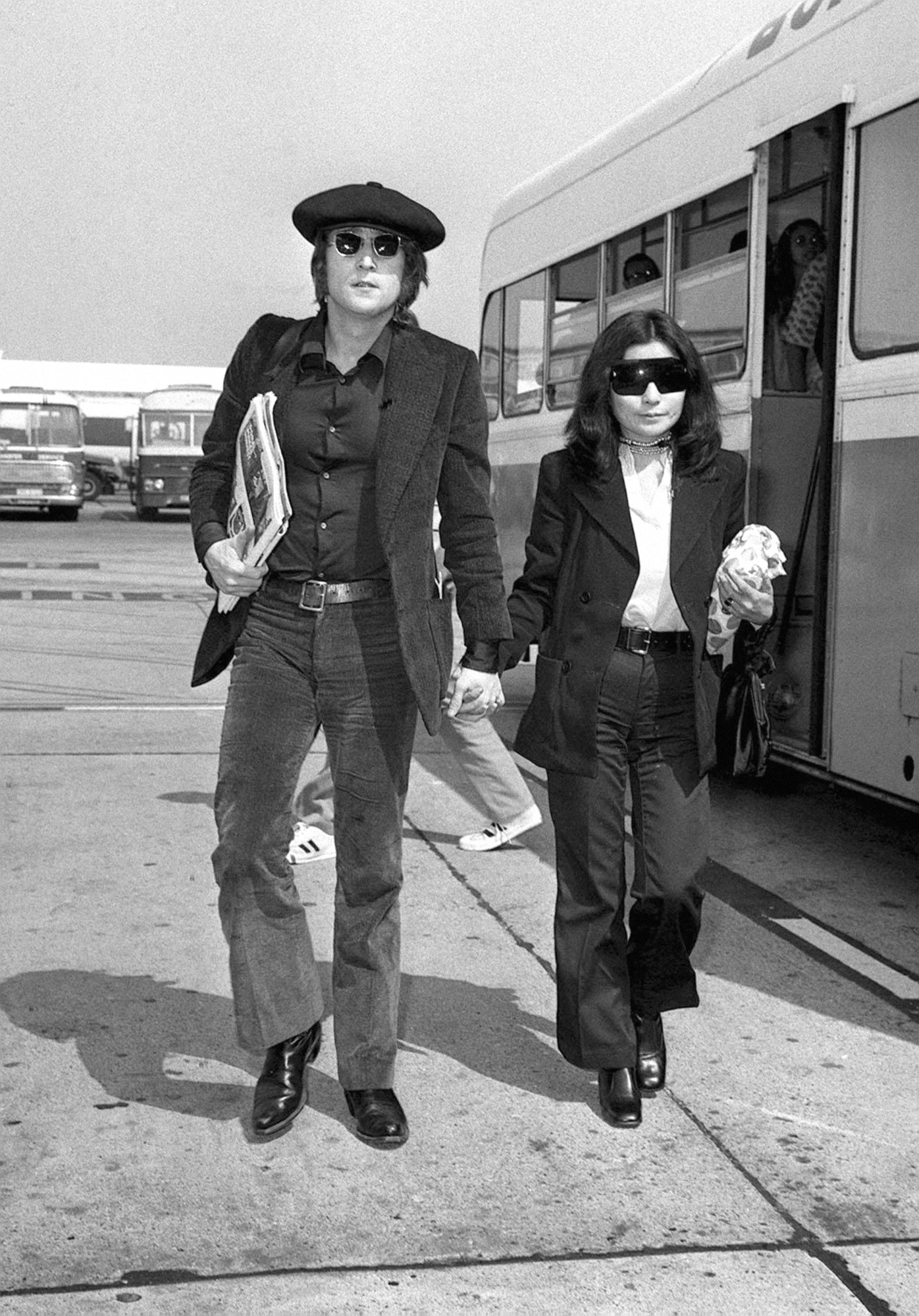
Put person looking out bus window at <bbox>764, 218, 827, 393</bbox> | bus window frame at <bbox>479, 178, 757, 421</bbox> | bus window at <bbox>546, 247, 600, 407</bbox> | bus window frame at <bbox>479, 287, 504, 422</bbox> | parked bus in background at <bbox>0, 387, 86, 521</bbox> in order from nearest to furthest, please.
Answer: person looking out bus window at <bbox>764, 218, 827, 393</bbox>, bus window frame at <bbox>479, 178, 757, 421</bbox>, bus window at <bbox>546, 247, 600, 407</bbox>, bus window frame at <bbox>479, 287, 504, 422</bbox>, parked bus in background at <bbox>0, 387, 86, 521</bbox>

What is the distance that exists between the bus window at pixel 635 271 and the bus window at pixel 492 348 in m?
2.13

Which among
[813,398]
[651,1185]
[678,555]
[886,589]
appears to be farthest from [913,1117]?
[813,398]

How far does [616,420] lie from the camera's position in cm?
391

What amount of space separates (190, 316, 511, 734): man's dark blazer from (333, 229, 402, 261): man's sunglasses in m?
0.19

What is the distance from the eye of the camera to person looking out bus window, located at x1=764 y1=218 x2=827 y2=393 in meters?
6.86

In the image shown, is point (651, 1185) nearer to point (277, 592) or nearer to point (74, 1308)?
point (74, 1308)

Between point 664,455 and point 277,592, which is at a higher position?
point 664,455

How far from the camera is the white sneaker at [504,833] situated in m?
6.49

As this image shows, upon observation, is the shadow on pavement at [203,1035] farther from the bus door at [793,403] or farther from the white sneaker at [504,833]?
the bus door at [793,403]

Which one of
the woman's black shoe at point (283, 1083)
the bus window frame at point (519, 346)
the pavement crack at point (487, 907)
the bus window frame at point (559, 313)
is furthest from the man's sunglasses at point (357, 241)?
the bus window frame at point (519, 346)

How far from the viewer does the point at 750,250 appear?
6961mm

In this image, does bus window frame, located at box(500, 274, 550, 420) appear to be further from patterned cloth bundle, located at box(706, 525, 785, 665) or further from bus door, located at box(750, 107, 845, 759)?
patterned cloth bundle, located at box(706, 525, 785, 665)

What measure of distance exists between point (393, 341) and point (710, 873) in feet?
10.4

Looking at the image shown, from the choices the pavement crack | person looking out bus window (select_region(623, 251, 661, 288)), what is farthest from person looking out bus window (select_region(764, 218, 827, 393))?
the pavement crack
